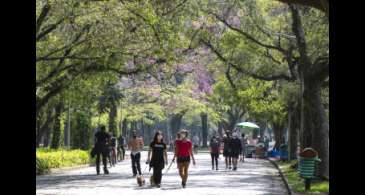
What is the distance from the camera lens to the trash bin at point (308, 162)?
65.5ft

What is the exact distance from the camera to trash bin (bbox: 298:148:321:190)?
786 inches

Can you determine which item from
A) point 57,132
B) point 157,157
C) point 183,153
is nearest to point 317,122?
point 183,153

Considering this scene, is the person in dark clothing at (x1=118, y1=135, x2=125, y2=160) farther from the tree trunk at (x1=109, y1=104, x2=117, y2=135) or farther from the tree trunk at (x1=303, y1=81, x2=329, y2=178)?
the tree trunk at (x1=303, y1=81, x2=329, y2=178)

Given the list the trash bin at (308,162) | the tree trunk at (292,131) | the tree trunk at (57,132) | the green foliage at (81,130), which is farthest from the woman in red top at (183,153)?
the green foliage at (81,130)

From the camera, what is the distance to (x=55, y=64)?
3369 centimetres

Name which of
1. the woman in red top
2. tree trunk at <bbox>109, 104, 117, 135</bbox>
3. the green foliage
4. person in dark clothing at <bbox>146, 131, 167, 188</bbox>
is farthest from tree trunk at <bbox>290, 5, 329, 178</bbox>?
tree trunk at <bbox>109, 104, 117, 135</bbox>

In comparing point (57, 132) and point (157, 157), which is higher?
point (57, 132)

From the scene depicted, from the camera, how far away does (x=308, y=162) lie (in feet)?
66.0

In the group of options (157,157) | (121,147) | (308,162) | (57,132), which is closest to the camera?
(308,162)

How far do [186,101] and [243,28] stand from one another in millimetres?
39405

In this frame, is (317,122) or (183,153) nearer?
(183,153)

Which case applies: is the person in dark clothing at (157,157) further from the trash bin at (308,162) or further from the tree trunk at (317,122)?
the tree trunk at (317,122)

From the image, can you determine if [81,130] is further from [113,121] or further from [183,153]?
[183,153]
